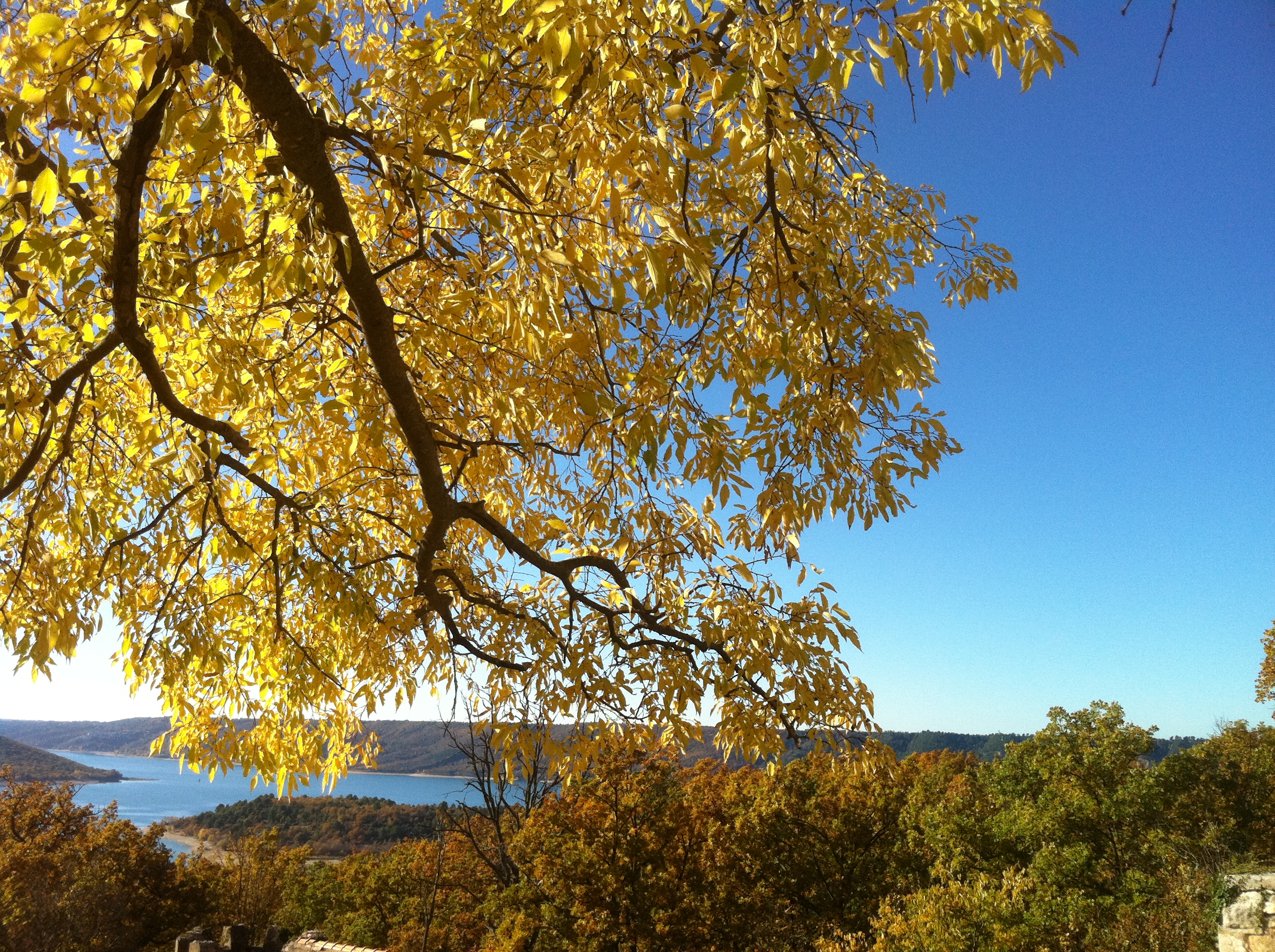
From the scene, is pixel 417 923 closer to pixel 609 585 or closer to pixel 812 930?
pixel 812 930

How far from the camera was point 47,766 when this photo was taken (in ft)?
67.5

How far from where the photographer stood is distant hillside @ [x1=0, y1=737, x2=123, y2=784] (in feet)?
56.9

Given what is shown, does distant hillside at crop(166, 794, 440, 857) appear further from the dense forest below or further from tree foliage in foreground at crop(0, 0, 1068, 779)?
tree foliage in foreground at crop(0, 0, 1068, 779)

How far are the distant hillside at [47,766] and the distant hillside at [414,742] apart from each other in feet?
2.56

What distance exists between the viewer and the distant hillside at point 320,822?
1909 centimetres

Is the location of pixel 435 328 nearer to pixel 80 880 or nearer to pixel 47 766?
pixel 80 880

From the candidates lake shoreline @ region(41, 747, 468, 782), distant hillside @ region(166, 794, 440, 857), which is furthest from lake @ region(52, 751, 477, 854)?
distant hillside @ region(166, 794, 440, 857)

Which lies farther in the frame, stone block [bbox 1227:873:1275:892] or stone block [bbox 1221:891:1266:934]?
stone block [bbox 1227:873:1275:892]

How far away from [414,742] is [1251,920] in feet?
47.6

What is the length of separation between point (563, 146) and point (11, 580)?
133 inches

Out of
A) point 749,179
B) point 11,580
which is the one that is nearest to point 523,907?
point 11,580

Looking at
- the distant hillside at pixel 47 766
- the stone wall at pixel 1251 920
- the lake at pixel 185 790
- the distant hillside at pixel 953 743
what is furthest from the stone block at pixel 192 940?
the distant hillside at pixel 953 743

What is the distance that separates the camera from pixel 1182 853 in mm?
12555

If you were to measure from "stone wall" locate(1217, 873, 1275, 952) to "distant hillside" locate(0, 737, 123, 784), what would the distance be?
1981 centimetres
